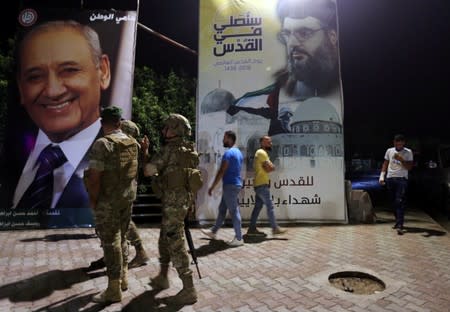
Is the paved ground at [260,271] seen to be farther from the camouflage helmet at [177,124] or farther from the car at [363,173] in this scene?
the car at [363,173]

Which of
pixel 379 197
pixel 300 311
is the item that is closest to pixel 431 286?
pixel 300 311

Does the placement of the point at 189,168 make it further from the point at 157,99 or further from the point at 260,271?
the point at 157,99

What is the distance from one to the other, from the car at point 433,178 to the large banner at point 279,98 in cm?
393

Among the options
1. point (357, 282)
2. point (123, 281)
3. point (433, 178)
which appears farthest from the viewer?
point (433, 178)

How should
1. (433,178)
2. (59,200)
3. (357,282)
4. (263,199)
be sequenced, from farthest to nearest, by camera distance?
(433,178), (59,200), (263,199), (357,282)

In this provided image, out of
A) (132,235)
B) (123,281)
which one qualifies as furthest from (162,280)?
(132,235)

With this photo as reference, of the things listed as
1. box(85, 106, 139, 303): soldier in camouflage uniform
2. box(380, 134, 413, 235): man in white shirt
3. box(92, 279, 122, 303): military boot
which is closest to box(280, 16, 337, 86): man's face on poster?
box(380, 134, 413, 235): man in white shirt

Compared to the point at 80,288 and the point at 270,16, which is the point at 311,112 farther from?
the point at 80,288

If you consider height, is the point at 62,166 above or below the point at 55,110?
below

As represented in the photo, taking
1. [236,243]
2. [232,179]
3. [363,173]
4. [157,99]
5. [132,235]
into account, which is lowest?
[236,243]

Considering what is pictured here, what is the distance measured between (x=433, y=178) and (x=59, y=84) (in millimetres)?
10522

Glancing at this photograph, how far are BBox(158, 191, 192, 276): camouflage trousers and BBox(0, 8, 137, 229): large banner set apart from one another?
3804 millimetres

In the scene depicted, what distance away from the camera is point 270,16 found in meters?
7.39

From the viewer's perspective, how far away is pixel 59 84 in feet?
22.4
